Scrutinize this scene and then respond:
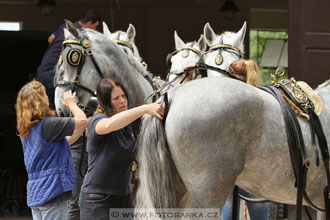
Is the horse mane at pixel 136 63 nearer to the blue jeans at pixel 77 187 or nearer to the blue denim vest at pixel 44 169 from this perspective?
the blue jeans at pixel 77 187

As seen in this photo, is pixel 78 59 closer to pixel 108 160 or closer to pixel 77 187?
pixel 77 187

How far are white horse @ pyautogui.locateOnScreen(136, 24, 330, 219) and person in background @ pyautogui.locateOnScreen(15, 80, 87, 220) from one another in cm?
77

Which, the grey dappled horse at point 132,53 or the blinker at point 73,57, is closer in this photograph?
the blinker at point 73,57

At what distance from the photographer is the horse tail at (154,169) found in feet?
9.87

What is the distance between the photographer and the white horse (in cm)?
294

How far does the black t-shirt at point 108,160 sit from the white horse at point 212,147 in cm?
31

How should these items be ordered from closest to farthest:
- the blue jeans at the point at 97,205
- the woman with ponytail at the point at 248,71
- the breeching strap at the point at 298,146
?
the breeching strap at the point at 298,146 < the blue jeans at the point at 97,205 < the woman with ponytail at the point at 248,71

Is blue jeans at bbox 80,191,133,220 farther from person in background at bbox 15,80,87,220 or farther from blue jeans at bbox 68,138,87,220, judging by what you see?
blue jeans at bbox 68,138,87,220

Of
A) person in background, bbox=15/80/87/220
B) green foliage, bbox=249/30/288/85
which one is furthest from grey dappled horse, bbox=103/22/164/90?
green foliage, bbox=249/30/288/85

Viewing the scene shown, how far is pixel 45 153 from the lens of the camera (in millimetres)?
3656

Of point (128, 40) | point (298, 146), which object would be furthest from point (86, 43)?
point (298, 146)

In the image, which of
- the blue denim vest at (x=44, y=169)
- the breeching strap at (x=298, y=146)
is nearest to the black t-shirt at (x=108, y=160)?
the blue denim vest at (x=44, y=169)

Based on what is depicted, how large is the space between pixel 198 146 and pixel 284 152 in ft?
1.74

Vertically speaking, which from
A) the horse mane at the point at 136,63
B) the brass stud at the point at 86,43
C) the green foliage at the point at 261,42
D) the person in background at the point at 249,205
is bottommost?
the person in background at the point at 249,205
